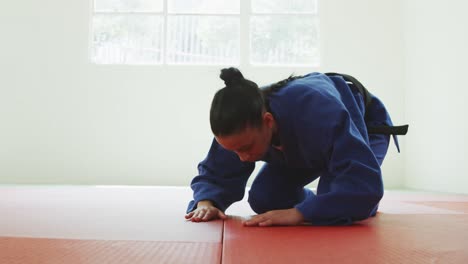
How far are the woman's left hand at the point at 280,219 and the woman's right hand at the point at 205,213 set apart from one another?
23 centimetres

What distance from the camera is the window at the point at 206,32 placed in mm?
5953

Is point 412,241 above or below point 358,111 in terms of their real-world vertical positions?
below

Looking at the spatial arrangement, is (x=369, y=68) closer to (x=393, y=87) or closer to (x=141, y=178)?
(x=393, y=87)

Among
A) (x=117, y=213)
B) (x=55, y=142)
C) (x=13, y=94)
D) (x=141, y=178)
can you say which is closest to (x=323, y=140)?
(x=117, y=213)

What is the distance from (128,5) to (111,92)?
116cm

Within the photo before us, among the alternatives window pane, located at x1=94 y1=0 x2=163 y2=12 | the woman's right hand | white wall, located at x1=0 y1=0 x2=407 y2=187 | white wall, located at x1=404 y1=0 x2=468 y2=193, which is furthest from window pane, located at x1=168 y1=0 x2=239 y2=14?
the woman's right hand

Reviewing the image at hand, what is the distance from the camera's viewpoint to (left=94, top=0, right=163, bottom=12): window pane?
236 inches

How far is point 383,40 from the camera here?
5891mm

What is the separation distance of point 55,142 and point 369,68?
13.4 feet

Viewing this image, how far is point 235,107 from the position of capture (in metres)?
1.49

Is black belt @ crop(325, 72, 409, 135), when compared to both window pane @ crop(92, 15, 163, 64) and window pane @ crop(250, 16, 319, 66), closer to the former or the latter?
window pane @ crop(250, 16, 319, 66)

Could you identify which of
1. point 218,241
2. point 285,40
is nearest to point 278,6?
point 285,40

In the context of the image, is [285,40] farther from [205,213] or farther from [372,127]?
[205,213]

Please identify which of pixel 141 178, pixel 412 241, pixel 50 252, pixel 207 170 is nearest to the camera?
pixel 50 252
